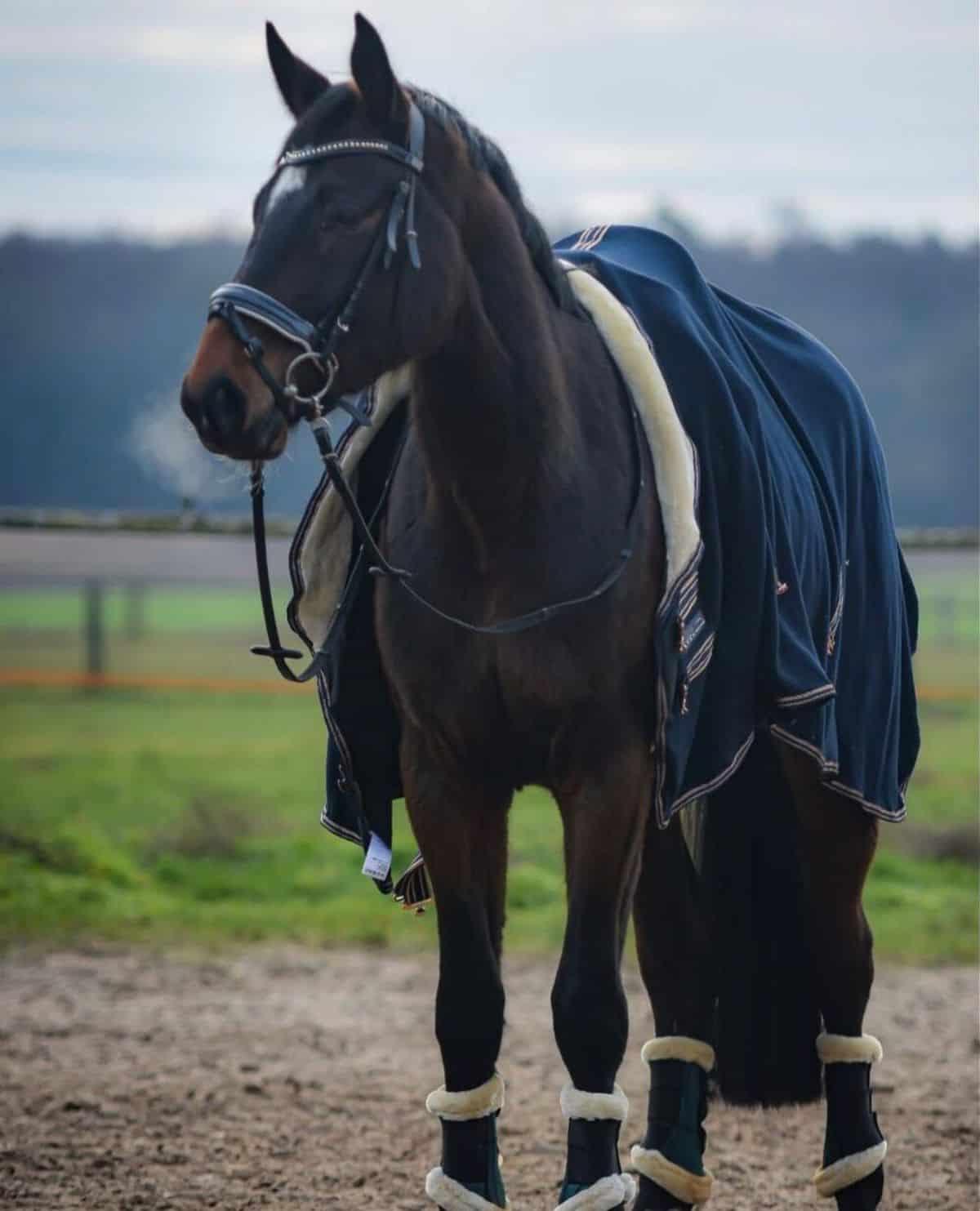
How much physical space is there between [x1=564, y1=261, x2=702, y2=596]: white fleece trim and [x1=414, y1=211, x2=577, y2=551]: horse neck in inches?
7.4

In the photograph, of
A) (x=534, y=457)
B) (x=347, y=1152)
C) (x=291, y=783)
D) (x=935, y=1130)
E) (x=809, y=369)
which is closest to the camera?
(x=534, y=457)

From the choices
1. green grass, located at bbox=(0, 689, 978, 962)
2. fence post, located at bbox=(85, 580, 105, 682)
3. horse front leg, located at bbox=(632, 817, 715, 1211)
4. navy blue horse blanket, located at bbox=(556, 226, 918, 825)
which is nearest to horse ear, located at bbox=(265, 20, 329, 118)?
navy blue horse blanket, located at bbox=(556, 226, 918, 825)

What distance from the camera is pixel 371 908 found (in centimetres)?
694

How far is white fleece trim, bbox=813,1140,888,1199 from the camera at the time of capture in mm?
3701

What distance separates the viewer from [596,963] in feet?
10.1

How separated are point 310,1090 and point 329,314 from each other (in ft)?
8.67

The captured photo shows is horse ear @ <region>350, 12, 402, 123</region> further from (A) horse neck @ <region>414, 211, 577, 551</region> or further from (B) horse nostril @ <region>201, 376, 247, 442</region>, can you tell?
(B) horse nostril @ <region>201, 376, 247, 442</region>

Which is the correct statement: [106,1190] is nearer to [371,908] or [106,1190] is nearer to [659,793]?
[659,793]

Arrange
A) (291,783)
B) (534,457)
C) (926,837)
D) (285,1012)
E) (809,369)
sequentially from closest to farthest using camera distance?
1. (534,457)
2. (809,369)
3. (285,1012)
4. (926,837)
5. (291,783)

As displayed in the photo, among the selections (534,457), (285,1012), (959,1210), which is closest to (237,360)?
(534,457)

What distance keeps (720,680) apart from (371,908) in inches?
154

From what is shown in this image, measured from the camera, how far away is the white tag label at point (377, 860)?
11.2 feet

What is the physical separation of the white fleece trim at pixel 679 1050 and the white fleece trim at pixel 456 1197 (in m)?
0.65

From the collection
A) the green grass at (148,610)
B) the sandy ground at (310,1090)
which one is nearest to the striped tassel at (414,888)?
the sandy ground at (310,1090)
